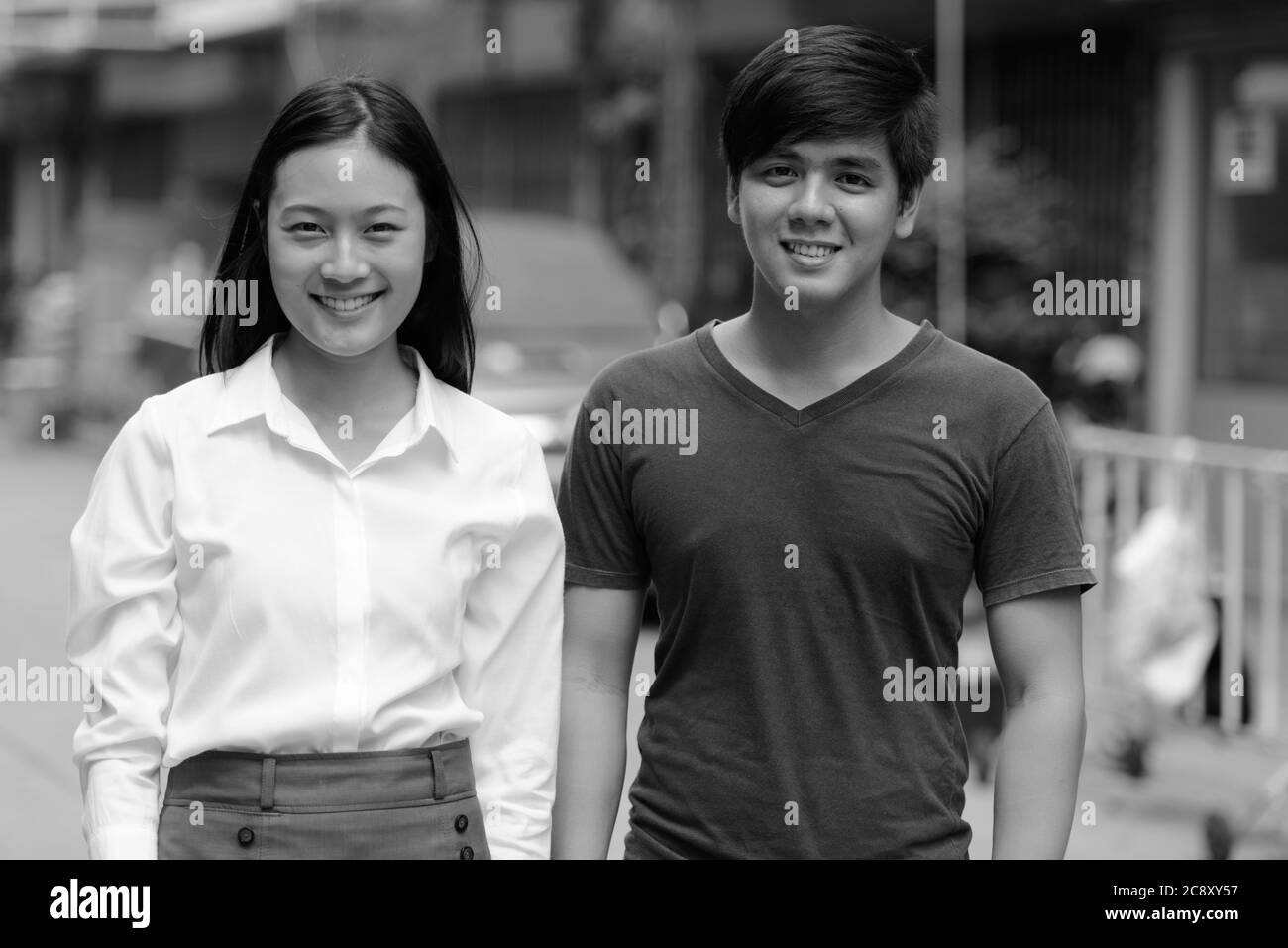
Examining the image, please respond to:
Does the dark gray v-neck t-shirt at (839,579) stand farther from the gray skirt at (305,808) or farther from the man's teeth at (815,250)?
the gray skirt at (305,808)

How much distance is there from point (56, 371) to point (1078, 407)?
14.2 m

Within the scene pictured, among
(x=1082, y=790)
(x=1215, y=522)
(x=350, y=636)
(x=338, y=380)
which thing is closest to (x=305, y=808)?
(x=350, y=636)

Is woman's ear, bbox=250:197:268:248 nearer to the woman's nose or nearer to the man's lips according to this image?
the woman's nose

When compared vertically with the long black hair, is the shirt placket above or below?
below

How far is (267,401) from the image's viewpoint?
2248 mm

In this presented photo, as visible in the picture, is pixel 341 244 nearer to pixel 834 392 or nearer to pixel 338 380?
pixel 338 380

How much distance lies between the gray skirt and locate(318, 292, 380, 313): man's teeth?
528mm

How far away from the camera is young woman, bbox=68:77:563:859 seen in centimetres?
215

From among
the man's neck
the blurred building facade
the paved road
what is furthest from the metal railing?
the man's neck

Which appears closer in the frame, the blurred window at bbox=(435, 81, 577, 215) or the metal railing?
the metal railing

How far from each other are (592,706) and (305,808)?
430 millimetres

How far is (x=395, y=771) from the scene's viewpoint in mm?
2172

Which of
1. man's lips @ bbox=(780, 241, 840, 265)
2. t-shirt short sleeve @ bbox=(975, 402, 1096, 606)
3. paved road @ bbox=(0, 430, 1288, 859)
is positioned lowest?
paved road @ bbox=(0, 430, 1288, 859)
